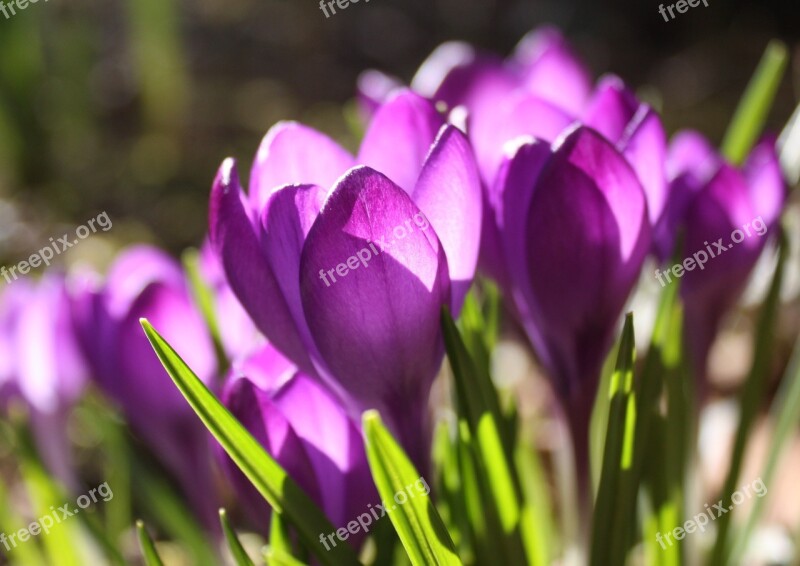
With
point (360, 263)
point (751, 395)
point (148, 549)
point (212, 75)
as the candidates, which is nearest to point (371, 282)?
point (360, 263)

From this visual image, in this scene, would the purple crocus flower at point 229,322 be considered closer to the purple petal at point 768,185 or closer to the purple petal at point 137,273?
the purple petal at point 137,273

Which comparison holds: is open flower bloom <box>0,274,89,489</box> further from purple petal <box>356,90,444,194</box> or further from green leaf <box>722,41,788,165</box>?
green leaf <box>722,41,788,165</box>

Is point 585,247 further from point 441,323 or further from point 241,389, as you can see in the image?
point 241,389

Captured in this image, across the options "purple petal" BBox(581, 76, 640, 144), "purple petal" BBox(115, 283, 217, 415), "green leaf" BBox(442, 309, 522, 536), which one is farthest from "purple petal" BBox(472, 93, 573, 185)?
"purple petal" BBox(115, 283, 217, 415)

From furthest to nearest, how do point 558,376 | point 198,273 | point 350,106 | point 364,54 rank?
point 364,54 < point 350,106 < point 198,273 < point 558,376

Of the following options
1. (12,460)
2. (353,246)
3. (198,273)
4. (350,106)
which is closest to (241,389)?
(353,246)

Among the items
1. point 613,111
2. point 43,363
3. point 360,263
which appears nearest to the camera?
point 360,263

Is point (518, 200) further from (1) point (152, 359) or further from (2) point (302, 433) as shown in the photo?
(1) point (152, 359)
